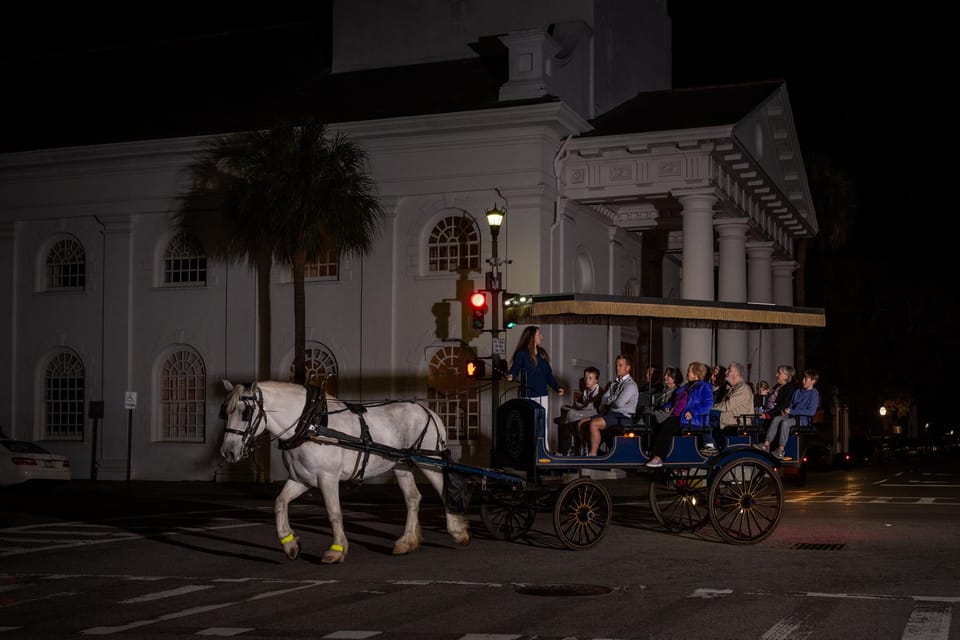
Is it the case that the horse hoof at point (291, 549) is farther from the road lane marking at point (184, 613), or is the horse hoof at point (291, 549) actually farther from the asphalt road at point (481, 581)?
the road lane marking at point (184, 613)

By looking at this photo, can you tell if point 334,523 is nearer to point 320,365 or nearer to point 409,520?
point 409,520

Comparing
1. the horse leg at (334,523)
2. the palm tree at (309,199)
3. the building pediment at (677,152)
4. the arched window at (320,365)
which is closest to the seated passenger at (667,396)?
the horse leg at (334,523)

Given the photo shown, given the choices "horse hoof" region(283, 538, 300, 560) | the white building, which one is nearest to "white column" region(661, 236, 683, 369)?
the white building

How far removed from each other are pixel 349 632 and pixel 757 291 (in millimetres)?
30669

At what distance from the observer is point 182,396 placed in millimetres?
33812

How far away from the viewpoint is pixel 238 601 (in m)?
10.7

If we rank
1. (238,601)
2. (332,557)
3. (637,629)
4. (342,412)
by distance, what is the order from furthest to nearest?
(342,412) → (332,557) → (238,601) → (637,629)

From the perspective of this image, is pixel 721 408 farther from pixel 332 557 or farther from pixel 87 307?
pixel 87 307

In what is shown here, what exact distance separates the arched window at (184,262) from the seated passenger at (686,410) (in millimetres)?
20527

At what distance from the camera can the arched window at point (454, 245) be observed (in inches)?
1214

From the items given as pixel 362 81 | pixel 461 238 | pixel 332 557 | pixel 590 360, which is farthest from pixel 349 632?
pixel 362 81

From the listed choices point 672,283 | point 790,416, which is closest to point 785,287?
point 672,283

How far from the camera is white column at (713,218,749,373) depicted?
33.2 metres

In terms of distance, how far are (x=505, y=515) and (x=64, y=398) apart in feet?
75.2
